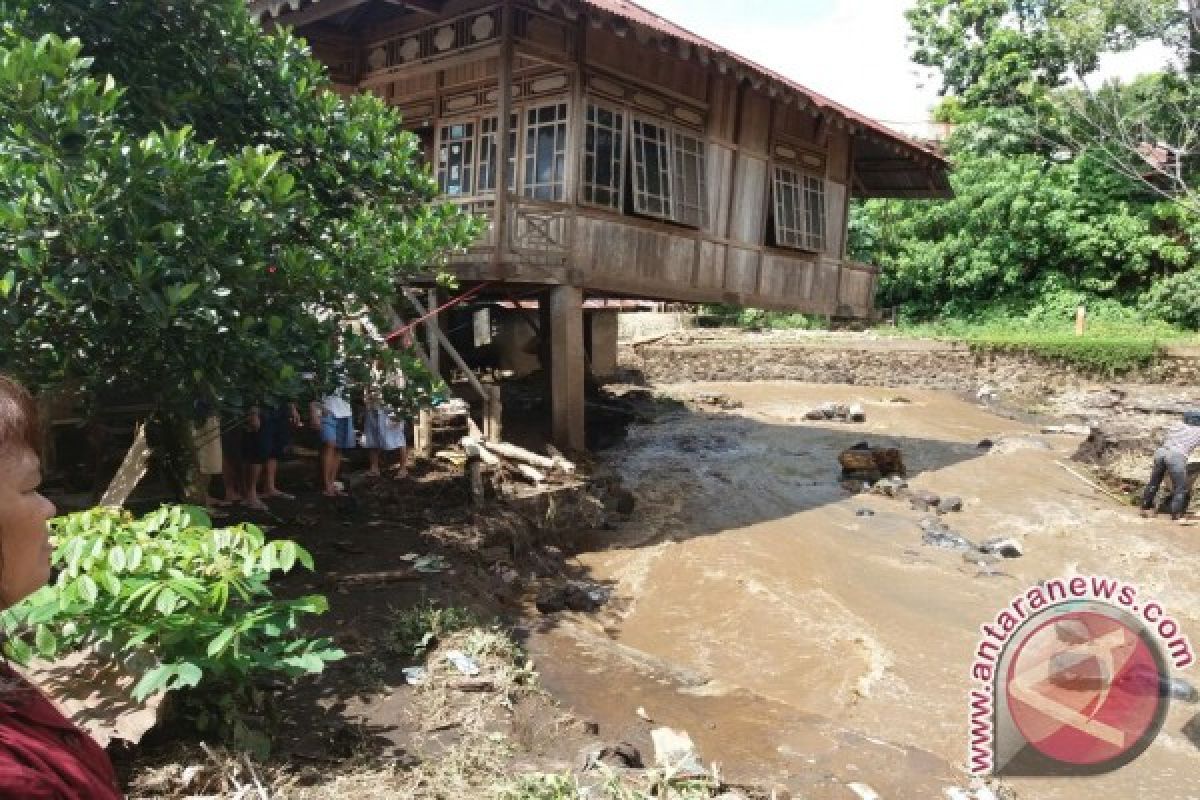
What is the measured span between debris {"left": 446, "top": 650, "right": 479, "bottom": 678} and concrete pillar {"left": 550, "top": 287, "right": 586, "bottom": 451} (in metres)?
5.48

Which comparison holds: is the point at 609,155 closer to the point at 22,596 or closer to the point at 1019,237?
the point at 22,596


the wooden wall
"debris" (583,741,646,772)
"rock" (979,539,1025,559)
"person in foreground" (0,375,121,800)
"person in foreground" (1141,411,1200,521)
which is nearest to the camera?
"person in foreground" (0,375,121,800)

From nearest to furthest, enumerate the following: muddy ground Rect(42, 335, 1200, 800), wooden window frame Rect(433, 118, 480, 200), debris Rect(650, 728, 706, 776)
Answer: debris Rect(650, 728, 706, 776)
muddy ground Rect(42, 335, 1200, 800)
wooden window frame Rect(433, 118, 480, 200)

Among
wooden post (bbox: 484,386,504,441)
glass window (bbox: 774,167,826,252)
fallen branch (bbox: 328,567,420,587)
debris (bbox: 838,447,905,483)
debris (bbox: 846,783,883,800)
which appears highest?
Result: glass window (bbox: 774,167,826,252)

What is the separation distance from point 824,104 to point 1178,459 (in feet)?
21.7

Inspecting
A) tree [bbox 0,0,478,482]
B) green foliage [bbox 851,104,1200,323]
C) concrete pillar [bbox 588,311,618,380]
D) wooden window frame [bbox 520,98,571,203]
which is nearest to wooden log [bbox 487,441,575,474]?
wooden window frame [bbox 520,98,571,203]

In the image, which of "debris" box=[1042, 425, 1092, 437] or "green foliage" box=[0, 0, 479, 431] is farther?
"debris" box=[1042, 425, 1092, 437]

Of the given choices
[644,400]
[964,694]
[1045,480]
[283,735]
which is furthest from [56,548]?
[644,400]

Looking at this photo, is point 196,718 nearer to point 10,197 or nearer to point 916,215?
point 10,197

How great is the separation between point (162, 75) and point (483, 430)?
18.9 feet

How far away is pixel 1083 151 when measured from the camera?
25.0m

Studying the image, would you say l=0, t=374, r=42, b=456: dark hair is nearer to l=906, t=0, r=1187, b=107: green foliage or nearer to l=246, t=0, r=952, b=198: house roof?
l=246, t=0, r=952, b=198: house roof

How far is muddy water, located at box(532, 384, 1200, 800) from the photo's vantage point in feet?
15.6

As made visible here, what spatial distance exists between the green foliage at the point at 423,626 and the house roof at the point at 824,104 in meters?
6.01
